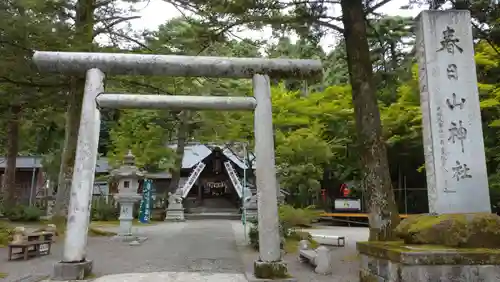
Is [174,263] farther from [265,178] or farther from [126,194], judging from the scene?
[126,194]

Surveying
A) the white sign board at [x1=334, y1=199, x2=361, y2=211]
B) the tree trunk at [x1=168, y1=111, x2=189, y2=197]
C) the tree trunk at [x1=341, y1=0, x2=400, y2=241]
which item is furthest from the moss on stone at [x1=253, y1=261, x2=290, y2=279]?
the tree trunk at [x1=168, y1=111, x2=189, y2=197]

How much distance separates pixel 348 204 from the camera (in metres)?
21.9

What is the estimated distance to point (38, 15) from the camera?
1121cm

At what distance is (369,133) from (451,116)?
2253 millimetres

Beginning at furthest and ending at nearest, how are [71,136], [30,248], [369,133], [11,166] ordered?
[11,166]
[71,136]
[30,248]
[369,133]

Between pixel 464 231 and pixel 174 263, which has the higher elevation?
pixel 464 231

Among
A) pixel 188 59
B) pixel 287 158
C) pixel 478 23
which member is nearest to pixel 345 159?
pixel 287 158

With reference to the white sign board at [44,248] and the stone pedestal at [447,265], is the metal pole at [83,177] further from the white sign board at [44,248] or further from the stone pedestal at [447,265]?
the stone pedestal at [447,265]

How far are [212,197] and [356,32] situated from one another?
21.9 metres

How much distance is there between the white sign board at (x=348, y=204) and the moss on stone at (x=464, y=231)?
1640 centimetres

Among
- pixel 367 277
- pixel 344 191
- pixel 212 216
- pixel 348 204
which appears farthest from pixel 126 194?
pixel 344 191

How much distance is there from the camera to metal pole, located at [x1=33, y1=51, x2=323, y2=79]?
7.74m

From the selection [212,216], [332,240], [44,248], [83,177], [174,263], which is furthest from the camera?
[212,216]

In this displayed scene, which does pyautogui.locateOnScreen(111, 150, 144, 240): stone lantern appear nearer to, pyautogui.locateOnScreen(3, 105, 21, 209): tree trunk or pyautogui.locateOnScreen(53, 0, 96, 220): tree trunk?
pyautogui.locateOnScreen(53, 0, 96, 220): tree trunk
